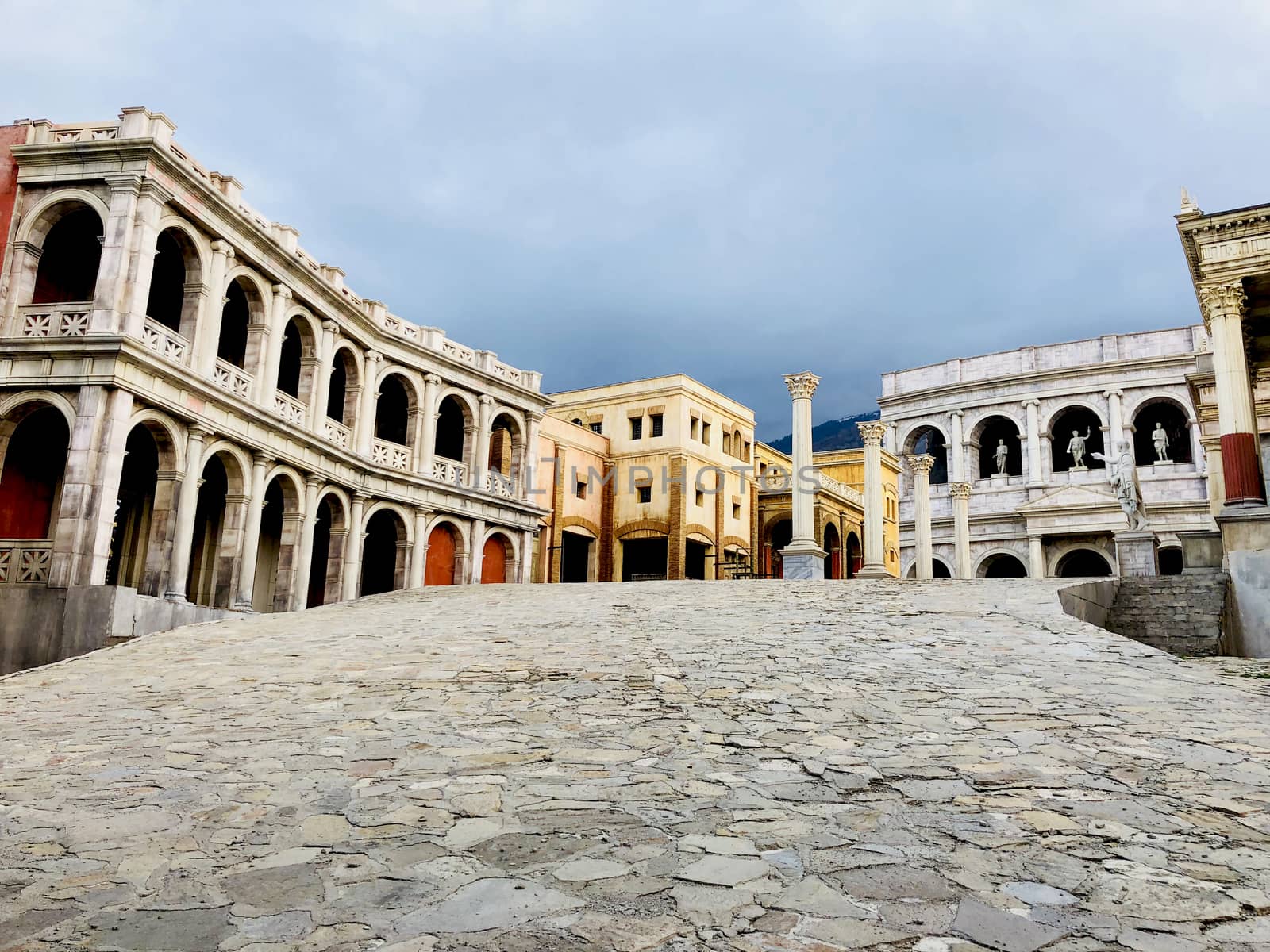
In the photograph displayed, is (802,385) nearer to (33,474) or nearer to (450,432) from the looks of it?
(450,432)

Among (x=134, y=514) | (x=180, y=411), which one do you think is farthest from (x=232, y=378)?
(x=134, y=514)

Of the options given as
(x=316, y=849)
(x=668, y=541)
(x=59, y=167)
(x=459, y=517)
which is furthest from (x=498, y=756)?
(x=668, y=541)

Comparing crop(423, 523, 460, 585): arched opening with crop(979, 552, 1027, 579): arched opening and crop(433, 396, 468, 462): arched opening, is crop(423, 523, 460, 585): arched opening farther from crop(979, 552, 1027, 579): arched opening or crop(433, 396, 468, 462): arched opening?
crop(979, 552, 1027, 579): arched opening

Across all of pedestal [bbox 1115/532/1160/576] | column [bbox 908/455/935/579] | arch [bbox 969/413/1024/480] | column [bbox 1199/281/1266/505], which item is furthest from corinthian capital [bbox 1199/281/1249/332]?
arch [bbox 969/413/1024/480]

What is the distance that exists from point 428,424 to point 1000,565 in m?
31.4

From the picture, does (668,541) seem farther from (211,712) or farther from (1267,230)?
(211,712)

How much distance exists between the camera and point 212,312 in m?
22.4

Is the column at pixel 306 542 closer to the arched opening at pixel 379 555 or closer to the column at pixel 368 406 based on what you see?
the column at pixel 368 406

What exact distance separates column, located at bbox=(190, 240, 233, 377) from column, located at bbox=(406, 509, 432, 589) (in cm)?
1027

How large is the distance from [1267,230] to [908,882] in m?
22.4

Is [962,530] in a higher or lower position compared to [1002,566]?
higher

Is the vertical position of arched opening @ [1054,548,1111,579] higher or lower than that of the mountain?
lower

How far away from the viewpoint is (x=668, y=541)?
1652 inches

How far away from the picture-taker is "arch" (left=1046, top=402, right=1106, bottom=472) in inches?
1877
